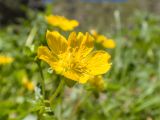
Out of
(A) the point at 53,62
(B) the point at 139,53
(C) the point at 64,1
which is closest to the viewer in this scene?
(A) the point at 53,62

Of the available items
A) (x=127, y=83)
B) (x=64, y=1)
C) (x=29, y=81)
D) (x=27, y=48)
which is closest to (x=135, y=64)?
(x=127, y=83)

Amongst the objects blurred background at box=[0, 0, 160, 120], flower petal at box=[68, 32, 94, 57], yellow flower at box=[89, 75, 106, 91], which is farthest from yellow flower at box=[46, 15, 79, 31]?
flower petal at box=[68, 32, 94, 57]

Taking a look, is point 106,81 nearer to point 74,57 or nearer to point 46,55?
point 74,57

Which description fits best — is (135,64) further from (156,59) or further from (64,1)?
(64,1)

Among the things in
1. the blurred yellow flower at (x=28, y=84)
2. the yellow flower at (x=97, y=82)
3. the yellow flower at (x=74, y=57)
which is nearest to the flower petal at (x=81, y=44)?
the yellow flower at (x=74, y=57)

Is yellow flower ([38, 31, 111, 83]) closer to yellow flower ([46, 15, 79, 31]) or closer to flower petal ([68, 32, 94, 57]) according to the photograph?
flower petal ([68, 32, 94, 57])

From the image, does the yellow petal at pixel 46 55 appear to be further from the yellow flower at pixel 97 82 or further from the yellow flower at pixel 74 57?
the yellow flower at pixel 97 82
